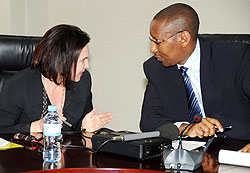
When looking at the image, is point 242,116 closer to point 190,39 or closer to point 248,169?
point 190,39

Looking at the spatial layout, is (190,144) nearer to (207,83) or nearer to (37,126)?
(207,83)

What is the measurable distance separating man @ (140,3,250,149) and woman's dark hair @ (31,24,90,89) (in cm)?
48

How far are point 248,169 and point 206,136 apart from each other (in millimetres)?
572

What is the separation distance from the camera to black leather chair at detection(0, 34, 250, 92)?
8.48 ft

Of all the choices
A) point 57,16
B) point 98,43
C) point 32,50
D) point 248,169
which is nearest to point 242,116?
point 248,169

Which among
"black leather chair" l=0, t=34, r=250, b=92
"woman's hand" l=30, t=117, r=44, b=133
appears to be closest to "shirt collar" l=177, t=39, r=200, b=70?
"black leather chair" l=0, t=34, r=250, b=92

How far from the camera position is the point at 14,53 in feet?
8.56

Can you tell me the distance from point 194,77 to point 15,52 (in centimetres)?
115

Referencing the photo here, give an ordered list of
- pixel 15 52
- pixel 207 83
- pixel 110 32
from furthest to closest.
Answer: pixel 110 32 → pixel 15 52 → pixel 207 83

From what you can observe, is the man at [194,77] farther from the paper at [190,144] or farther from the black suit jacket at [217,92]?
the paper at [190,144]

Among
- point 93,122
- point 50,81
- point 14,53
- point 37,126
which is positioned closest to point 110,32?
point 14,53

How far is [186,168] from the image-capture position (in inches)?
57.7

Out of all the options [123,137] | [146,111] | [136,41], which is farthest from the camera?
[136,41]

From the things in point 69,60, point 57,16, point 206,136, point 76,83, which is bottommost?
point 206,136
